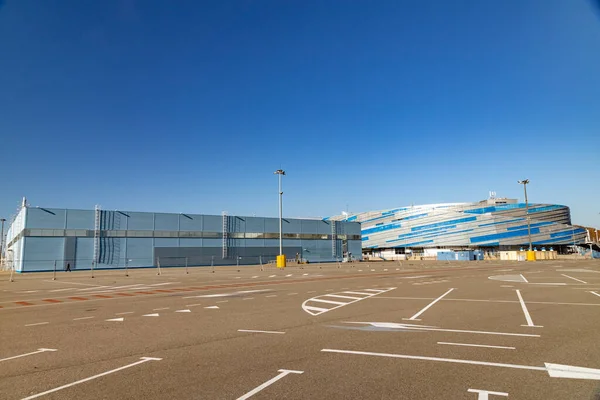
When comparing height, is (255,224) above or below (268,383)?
above

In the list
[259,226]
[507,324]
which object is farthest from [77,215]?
[507,324]

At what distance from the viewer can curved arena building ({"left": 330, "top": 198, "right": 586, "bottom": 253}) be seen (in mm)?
152250

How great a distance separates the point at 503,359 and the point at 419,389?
2.49 metres

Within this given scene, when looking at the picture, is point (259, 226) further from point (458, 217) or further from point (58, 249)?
point (458, 217)

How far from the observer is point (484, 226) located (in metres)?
154

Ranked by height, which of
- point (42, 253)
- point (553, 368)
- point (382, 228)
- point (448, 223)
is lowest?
point (553, 368)

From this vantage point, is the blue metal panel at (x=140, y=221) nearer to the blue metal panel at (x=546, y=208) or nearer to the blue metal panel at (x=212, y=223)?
the blue metal panel at (x=212, y=223)

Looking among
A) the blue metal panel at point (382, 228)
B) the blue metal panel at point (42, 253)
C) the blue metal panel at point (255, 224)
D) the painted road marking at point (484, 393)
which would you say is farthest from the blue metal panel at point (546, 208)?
the painted road marking at point (484, 393)

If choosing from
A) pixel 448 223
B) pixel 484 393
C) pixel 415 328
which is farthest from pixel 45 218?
pixel 448 223

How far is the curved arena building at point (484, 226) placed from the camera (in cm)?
15225

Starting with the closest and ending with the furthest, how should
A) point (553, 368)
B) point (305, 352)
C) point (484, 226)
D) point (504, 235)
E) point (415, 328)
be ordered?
point (553, 368) < point (305, 352) < point (415, 328) < point (504, 235) < point (484, 226)

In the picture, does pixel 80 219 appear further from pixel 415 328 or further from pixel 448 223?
pixel 448 223

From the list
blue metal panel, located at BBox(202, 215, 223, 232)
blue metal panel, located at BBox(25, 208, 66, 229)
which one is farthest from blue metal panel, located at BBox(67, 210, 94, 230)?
blue metal panel, located at BBox(202, 215, 223, 232)

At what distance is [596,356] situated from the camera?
7.44 metres
